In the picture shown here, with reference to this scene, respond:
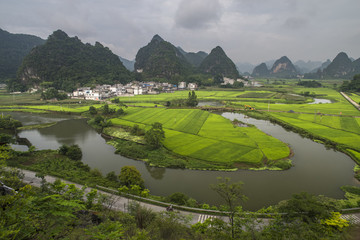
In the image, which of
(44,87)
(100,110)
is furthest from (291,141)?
(44,87)

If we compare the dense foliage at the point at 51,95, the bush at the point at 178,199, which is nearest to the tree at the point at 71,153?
the bush at the point at 178,199

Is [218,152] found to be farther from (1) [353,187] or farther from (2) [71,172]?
(2) [71,172]

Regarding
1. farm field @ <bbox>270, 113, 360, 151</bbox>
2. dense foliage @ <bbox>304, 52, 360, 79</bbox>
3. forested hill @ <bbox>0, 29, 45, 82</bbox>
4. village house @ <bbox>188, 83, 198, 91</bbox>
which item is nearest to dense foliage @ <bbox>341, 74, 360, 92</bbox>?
farm field @ <bbox>270, 113, 360, 151</bbox>

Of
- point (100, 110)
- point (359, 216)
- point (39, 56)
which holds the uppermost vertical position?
point (39, 56)

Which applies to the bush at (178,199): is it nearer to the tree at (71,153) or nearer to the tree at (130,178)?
the tree at (130,178)

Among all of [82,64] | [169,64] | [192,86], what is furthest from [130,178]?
[169,64]

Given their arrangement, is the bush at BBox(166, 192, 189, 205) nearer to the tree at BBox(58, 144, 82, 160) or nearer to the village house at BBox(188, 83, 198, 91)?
the tree at BBox(58, 144, 82, 160)
